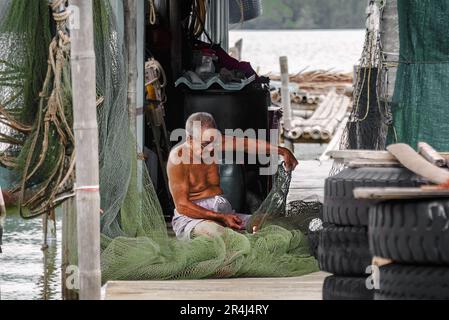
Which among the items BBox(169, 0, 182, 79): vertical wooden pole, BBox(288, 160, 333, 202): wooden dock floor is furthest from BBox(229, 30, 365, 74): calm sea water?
BBox(169, 0, 182, 79): vertical wooden pole

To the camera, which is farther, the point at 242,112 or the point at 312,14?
the point at 312,14

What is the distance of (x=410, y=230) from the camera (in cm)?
706

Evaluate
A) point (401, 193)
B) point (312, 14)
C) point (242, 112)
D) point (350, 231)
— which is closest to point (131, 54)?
point (242, 112)

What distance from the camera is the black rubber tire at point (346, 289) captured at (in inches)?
318

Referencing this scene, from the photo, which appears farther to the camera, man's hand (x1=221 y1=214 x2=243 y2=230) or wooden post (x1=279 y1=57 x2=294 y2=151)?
wooden post (x1=279 y1=57 x2=294 y2=151)

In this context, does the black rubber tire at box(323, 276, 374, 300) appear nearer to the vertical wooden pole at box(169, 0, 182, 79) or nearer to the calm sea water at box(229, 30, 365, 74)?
the vertical wooden pole at box(169, 0, 182, 79)

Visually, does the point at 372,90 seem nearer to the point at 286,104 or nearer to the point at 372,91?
the point at 372,91

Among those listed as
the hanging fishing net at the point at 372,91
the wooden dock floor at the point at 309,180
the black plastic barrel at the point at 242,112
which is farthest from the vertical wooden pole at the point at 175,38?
the hanging fishing net at the point at 372,91

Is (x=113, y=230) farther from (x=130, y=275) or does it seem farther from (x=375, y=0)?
(x=375, y=0)

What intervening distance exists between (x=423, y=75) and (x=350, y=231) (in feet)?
10.2

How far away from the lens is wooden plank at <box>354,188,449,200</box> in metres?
7.12

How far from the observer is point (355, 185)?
806cm

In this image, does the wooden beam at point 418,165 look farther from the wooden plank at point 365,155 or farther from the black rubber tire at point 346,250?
the black rubber tire at point 346,250

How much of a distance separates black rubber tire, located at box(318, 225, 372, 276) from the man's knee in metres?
3.09
